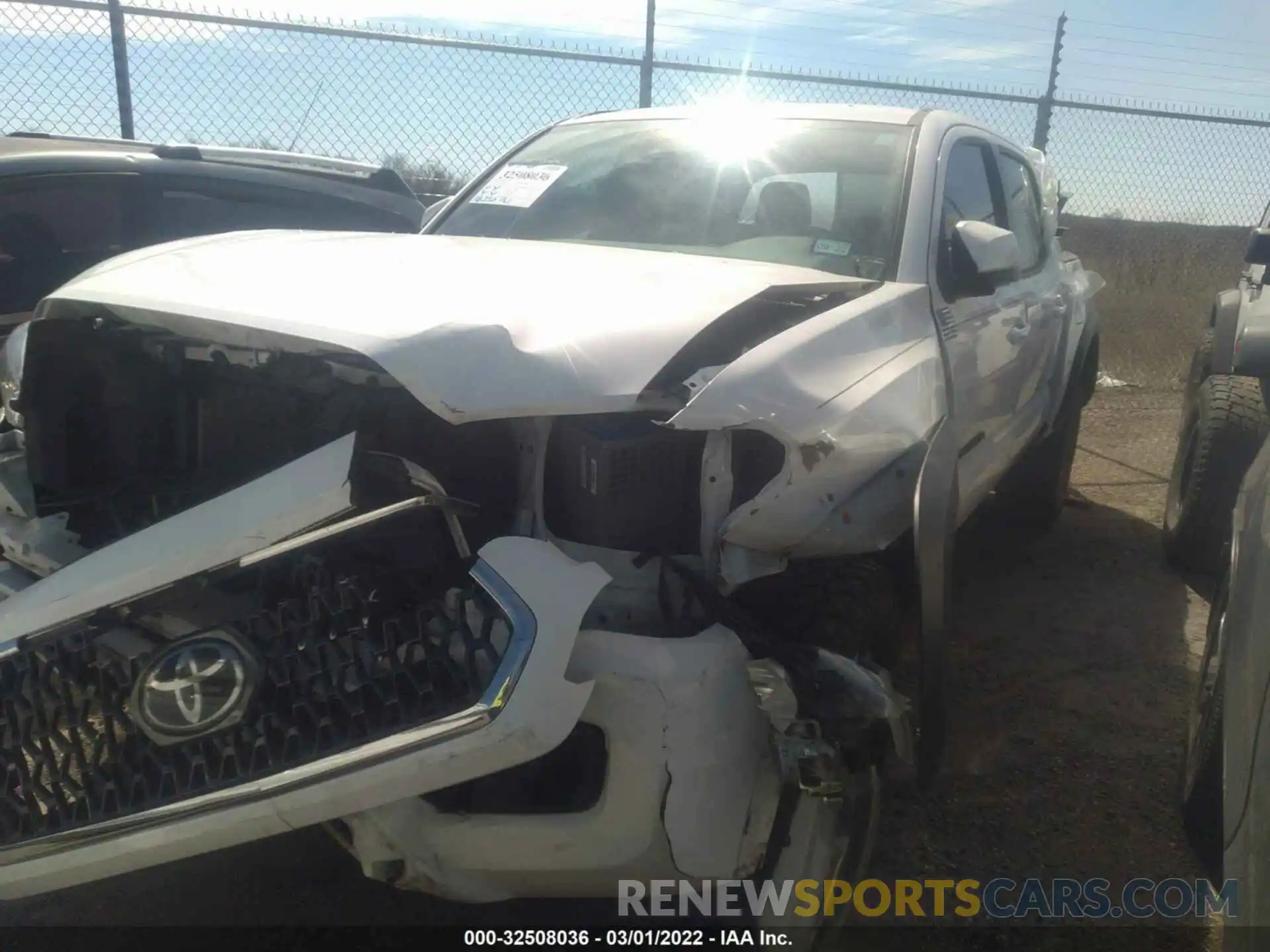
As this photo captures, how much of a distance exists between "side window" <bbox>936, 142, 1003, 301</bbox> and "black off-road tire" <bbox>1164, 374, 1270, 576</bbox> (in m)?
1.39

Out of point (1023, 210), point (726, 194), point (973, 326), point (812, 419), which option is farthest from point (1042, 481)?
point (812, 419)

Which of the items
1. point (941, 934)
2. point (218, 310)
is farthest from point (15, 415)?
point (941, 934)

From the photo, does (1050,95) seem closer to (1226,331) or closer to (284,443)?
(1226,331)

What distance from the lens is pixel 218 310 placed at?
77.5 inches

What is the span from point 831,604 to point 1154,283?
11.8 m

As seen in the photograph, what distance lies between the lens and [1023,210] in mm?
4324

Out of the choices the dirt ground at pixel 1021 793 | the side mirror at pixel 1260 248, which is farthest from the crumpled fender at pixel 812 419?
the side mirror at pixel 1260 248

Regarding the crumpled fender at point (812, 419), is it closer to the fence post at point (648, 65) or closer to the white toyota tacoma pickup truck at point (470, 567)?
the white toyota tacoma pickup truck at point (470, 567)

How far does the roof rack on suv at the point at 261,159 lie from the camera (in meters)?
4.57

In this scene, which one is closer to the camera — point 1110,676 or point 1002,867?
point 1002,867

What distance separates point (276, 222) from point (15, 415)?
237 centimetres

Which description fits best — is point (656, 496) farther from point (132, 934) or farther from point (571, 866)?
point (132, 934)

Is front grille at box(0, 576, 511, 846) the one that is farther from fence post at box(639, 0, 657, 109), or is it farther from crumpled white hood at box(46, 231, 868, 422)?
fence post at box(639, 0, 657, 109)

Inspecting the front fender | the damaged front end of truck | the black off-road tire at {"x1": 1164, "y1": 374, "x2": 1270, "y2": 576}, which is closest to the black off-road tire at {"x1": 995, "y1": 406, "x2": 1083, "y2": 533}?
the black off-road tire at {"x1": 1164, "y1": 374, "x2": 1270, "y2": 576}
